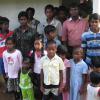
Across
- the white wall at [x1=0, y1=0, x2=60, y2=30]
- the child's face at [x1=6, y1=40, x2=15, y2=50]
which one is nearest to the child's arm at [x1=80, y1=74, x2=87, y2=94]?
the child's face at [x1=6, y1=40, x2=15, y2=50]

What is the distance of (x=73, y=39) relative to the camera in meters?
7.12

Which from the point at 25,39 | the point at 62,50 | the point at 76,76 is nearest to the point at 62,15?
the point at 25,39

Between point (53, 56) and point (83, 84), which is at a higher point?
point (53, 56)

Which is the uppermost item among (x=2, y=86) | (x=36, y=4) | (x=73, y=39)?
(x=36, y=4)

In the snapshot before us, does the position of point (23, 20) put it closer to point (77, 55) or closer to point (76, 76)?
point (77, 55)

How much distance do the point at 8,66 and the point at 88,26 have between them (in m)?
1.58

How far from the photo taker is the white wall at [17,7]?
852 cm

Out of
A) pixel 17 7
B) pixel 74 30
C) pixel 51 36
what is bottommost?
pixel 51 36

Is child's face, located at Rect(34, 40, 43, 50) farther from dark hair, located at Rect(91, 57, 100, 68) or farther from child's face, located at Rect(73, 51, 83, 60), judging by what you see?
dark hair, located at Rect(91, 57, 100, 68)

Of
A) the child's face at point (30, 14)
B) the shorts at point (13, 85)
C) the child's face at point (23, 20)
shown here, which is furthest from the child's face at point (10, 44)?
the child's face at point (30, 14)

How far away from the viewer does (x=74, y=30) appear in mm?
7109

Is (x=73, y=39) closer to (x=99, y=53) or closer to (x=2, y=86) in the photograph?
(x=99, y=53)

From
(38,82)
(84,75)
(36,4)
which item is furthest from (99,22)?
(36,4)

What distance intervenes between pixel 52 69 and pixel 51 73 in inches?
2.6
